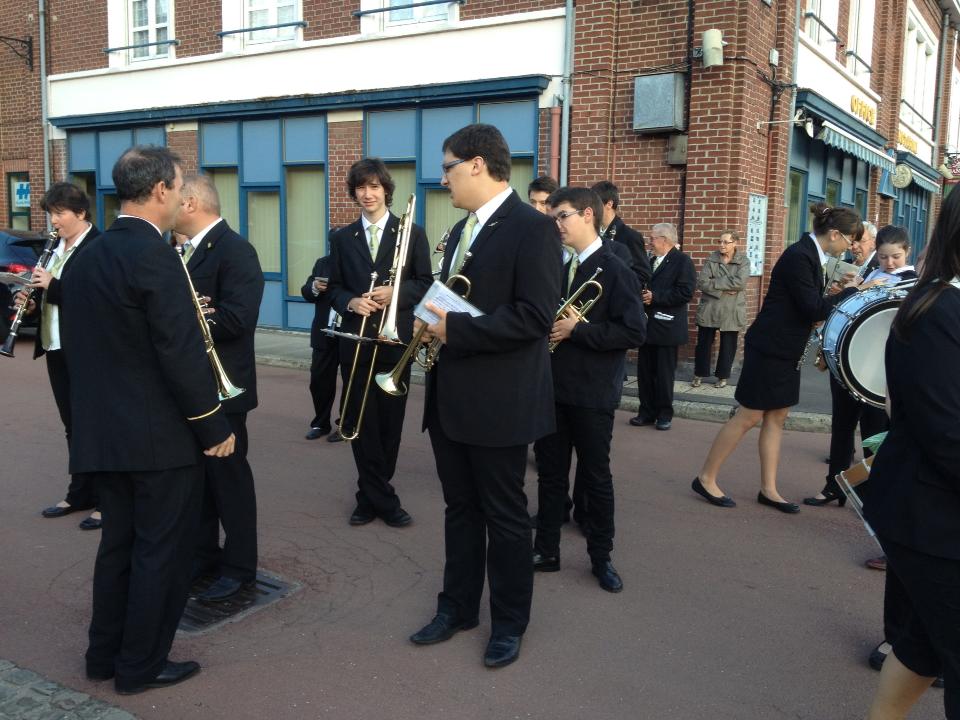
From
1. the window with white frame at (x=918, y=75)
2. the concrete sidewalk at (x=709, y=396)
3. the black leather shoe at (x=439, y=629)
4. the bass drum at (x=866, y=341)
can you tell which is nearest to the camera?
the black leather shoe at (x=439, y=629)

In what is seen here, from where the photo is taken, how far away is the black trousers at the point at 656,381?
8430 mm

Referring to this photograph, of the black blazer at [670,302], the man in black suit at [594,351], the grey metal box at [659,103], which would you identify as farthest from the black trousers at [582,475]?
the grey metal box at [659,103]

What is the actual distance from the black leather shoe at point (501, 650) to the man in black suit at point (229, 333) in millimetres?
1343

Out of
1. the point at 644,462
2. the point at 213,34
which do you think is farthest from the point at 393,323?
the point at 213,34

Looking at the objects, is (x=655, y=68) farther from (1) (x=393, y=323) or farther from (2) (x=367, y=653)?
(2) (x=367, y=653)

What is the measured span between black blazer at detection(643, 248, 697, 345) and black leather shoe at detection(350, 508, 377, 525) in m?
3.90

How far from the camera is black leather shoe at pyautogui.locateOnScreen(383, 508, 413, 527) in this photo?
543cm

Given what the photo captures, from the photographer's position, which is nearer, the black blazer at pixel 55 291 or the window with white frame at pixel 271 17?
the black blazer at pixel 55 291

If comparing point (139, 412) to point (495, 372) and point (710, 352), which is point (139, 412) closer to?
point (495, 372)

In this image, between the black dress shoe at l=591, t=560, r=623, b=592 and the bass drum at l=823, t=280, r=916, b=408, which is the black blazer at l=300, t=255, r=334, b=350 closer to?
the black dress shoe at l=591, t=560, r=623, b=592

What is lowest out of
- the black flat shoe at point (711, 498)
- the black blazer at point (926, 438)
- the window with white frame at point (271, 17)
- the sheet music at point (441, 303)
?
the black flat shoe at point (711, 498)

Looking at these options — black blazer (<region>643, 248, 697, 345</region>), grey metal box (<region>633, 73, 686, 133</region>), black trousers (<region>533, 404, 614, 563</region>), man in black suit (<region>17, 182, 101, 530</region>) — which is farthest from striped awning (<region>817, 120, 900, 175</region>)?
man in black suit (<region>17, 182, 101, 530</region>)

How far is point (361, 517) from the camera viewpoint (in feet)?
17.9

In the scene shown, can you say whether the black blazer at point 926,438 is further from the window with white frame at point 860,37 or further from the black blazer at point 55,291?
the window with white frame at point 860,37
